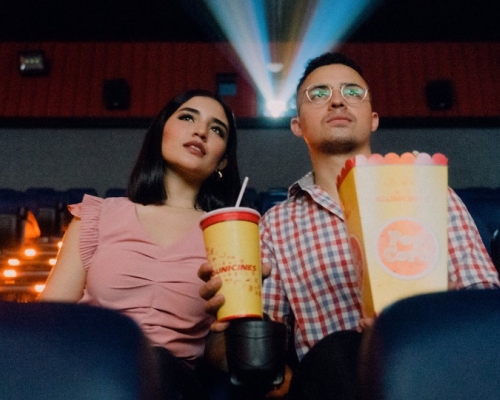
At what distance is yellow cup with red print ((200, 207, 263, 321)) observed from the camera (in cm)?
37

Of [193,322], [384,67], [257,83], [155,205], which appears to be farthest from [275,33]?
[193,322]

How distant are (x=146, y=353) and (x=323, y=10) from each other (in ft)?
8.17

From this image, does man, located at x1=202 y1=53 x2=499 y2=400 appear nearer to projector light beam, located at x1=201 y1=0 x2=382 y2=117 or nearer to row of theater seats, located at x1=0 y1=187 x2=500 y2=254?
row of theater seats, located at x1=0 y1=187 x2=500 y2=254

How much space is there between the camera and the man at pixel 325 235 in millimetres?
518

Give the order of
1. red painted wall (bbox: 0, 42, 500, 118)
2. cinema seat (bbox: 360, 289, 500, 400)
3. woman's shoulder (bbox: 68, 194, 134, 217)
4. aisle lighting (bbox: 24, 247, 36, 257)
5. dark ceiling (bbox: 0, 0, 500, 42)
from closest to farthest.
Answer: cinema seat (bbox: 360, 289, 500, 400), woman's shoulder (bbox: 68, 194, 134, 217), aisle lighting (bbox: 24, 247, 36, 257), dark ceiling (bbox: 0, 0, 500, 42), red painted wall (bbox: 0, 42, 500, 118)

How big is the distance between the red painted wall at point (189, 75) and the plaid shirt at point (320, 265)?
200cm

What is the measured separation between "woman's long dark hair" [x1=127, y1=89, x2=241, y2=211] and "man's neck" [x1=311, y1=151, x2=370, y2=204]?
0.48 ft

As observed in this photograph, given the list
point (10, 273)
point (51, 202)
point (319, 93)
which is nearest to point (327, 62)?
point (319, 93)

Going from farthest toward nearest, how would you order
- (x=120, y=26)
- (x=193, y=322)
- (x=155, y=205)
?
(x=120, y=26), (x=155, y=205), (x=193, y=322)

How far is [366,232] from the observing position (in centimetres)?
32

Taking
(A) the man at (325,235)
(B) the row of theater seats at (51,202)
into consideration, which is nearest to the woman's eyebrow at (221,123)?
(A) the man at (325,235)

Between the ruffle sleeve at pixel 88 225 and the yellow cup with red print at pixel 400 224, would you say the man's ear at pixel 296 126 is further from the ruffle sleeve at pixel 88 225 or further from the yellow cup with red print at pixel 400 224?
the yellow cup with red print at pixel 400 224

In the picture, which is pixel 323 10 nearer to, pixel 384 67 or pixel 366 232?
pixel 384 67

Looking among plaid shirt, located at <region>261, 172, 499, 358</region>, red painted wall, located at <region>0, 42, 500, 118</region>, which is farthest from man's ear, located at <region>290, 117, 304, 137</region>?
red painted wall, located at <region>0, 42, 500, 118</region>
